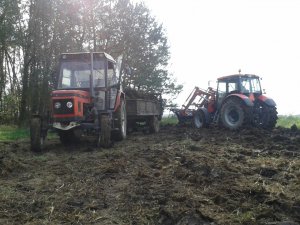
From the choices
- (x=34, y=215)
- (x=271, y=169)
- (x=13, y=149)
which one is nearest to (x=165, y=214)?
(x=34, y=215)

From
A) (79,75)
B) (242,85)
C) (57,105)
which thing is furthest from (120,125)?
(242,85)

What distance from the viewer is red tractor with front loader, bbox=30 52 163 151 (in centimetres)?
991

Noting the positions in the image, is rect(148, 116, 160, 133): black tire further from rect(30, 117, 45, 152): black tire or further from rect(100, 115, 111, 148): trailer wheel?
rect(30, 117, 45, 152): black tire

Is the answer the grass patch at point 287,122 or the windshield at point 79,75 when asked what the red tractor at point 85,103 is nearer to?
the windshield at point 79,75

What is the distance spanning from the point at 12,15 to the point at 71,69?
1198cm

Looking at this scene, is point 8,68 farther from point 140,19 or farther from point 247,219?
point 247,219

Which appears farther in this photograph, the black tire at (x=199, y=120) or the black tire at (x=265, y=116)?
the black tire at (x=199, y=120)

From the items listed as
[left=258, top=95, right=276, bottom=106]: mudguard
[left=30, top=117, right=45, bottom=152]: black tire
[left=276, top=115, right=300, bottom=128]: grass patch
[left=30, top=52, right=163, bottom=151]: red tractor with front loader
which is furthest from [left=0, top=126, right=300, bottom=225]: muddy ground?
[left=276, top=115, right=300, bottom=128]: grass patch

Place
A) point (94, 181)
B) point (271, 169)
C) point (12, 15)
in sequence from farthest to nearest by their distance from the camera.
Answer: point (12, 15) → point (271, 169) → point (94, 181)

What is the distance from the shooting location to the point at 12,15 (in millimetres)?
21094

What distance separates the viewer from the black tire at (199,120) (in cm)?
1777

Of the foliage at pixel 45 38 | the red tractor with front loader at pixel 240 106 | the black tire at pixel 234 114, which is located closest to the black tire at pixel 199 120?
the red tractor with front loader at pixel 240 106

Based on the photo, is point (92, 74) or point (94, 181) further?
point (92, 74)

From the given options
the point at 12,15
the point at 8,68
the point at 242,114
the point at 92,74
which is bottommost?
the point at 242,114
